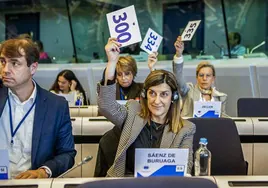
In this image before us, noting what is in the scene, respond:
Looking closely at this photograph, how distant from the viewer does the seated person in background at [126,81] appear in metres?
4.03

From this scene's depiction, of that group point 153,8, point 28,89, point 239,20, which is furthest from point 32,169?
point 153,8

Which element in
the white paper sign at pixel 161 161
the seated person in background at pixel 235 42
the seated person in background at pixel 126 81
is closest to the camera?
the white paper sign at pixel 161 161

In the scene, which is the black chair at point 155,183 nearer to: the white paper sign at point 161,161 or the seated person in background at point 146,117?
the white paper sign at point 161,161

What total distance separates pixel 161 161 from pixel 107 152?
29.7 inches

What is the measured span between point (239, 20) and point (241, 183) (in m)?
8.11

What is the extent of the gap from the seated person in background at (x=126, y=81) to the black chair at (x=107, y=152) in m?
1.59

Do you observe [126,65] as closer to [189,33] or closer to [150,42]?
[150,42]

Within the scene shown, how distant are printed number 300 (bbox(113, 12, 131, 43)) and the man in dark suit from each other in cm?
51

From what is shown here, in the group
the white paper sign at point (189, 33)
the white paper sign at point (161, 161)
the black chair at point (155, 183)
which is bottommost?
the white paper sign at point (161, 161)

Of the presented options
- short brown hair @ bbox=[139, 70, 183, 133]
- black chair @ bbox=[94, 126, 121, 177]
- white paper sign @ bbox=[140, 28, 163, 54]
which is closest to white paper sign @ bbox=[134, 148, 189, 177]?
short brown hair @ bbox=[139, 70, 183, 133]

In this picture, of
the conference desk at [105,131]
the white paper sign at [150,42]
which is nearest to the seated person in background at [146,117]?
the conference desk at [105,131]

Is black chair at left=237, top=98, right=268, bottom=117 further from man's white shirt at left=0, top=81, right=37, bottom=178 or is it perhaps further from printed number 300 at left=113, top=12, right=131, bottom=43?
man's white shirt at left=0, top=81, right=37, bottom=178

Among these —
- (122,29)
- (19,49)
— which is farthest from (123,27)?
(19,49)

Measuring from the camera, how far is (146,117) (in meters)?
2.35
